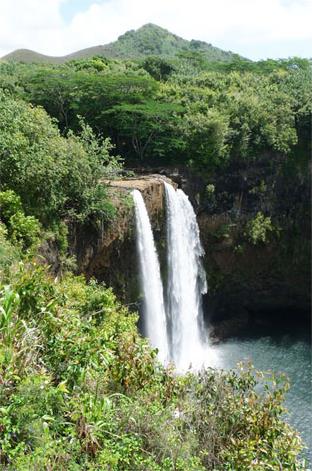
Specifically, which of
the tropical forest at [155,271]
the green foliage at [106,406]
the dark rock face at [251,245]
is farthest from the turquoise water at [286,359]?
the green foliage at [106,406]

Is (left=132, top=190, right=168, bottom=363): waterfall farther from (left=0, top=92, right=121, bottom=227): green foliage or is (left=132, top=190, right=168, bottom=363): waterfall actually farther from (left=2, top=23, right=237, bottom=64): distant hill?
(left=2, top=23, right=237, bottom=64): distant hill

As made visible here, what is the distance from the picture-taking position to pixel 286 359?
19.1m

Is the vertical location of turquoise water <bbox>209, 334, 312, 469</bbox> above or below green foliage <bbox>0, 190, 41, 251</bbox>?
below

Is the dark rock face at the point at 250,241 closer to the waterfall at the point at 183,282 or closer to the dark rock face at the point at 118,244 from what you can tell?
the waterfall at the point at 183,282

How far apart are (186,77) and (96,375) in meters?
23.5

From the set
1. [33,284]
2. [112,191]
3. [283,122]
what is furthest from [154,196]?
[33,284]

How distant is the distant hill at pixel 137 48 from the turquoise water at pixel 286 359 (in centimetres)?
4064

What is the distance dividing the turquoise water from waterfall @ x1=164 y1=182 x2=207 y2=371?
1090 mm

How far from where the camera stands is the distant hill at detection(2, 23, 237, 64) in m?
55.6

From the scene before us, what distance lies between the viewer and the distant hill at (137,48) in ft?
183

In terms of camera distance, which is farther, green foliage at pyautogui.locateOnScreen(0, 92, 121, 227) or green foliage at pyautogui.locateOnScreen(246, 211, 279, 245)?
green foliage at pyautogui.locateOnScreen(246, 211, 279, 245)

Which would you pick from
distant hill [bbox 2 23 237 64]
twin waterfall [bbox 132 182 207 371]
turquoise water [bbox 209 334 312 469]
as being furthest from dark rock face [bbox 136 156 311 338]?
distant hill [bbox 2 23 237 64]

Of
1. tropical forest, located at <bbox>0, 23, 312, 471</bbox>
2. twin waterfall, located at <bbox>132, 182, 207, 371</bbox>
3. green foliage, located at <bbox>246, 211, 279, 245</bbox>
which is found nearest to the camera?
tropical forest, located at <bbox>0, 23, 312, 471</bbox>

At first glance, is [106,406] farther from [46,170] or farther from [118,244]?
[118,244]
